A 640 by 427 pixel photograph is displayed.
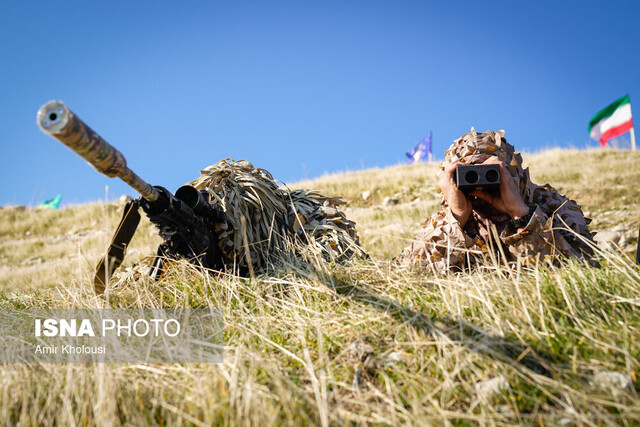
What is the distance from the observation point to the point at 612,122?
17766mm

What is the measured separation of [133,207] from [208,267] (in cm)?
63

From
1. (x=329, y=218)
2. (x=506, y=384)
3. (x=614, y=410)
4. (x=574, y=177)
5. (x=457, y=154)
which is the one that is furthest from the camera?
(x=574, y=177)

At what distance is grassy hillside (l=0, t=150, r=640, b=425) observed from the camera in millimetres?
1363

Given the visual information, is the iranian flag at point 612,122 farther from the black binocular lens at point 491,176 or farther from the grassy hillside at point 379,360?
the grassy hillside at point 379,360

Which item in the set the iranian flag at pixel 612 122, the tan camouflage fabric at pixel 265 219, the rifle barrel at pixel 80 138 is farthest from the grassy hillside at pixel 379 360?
the iranian flag at pixel 612 122

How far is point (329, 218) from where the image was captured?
3.58 m

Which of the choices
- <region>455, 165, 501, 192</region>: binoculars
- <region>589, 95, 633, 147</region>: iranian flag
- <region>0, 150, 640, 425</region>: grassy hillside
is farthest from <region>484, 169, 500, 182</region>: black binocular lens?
<region>589, 95, 633, 147</region>: iranian flag

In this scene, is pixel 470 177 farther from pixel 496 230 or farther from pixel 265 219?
pixel 265 219

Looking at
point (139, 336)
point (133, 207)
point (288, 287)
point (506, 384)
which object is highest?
point (133, 207)

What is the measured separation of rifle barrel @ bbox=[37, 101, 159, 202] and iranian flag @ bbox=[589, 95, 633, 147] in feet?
62.9

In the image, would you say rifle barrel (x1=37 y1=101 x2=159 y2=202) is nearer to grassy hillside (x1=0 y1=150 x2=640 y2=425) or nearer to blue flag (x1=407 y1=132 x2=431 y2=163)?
grassy hillside (x1=0 y1=150 x2=640 y2=425)

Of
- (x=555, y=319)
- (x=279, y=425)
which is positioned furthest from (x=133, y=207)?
(x=555, y=319)

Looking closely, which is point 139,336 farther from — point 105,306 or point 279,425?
point 279,425

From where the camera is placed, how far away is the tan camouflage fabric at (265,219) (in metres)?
3.07
